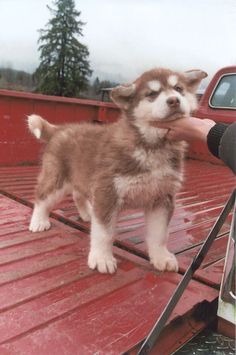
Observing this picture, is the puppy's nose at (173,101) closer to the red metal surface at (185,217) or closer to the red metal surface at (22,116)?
the red metal surface at (185,217)

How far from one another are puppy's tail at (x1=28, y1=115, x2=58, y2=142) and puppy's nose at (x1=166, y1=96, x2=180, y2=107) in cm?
145

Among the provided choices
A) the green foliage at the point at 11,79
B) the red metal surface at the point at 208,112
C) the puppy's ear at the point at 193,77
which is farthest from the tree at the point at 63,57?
the puppy's ear at the point at 193,77

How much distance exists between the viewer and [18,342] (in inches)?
65.8

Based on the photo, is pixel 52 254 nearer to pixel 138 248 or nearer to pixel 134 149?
pixel 138 248

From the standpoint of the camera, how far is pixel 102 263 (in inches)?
96.0

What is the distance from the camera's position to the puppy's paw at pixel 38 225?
3004mm

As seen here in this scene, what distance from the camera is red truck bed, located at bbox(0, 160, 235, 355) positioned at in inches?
68.9

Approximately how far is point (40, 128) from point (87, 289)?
5.63ft

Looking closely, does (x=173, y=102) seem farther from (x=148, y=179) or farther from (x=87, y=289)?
(x=87, y=289)

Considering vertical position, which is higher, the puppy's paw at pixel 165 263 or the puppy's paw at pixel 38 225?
the puppy's paw at pixel 165 263

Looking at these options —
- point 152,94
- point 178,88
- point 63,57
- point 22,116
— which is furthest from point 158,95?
point 63,57

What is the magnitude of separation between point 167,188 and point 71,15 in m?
17.2

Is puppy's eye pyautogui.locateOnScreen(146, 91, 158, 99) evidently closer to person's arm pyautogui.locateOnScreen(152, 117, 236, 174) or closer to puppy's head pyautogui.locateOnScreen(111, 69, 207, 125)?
puppy's head pyautogui.locateOnScreen(111, 69, 207, 125)

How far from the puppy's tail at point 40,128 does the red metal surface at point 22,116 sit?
1.48m
